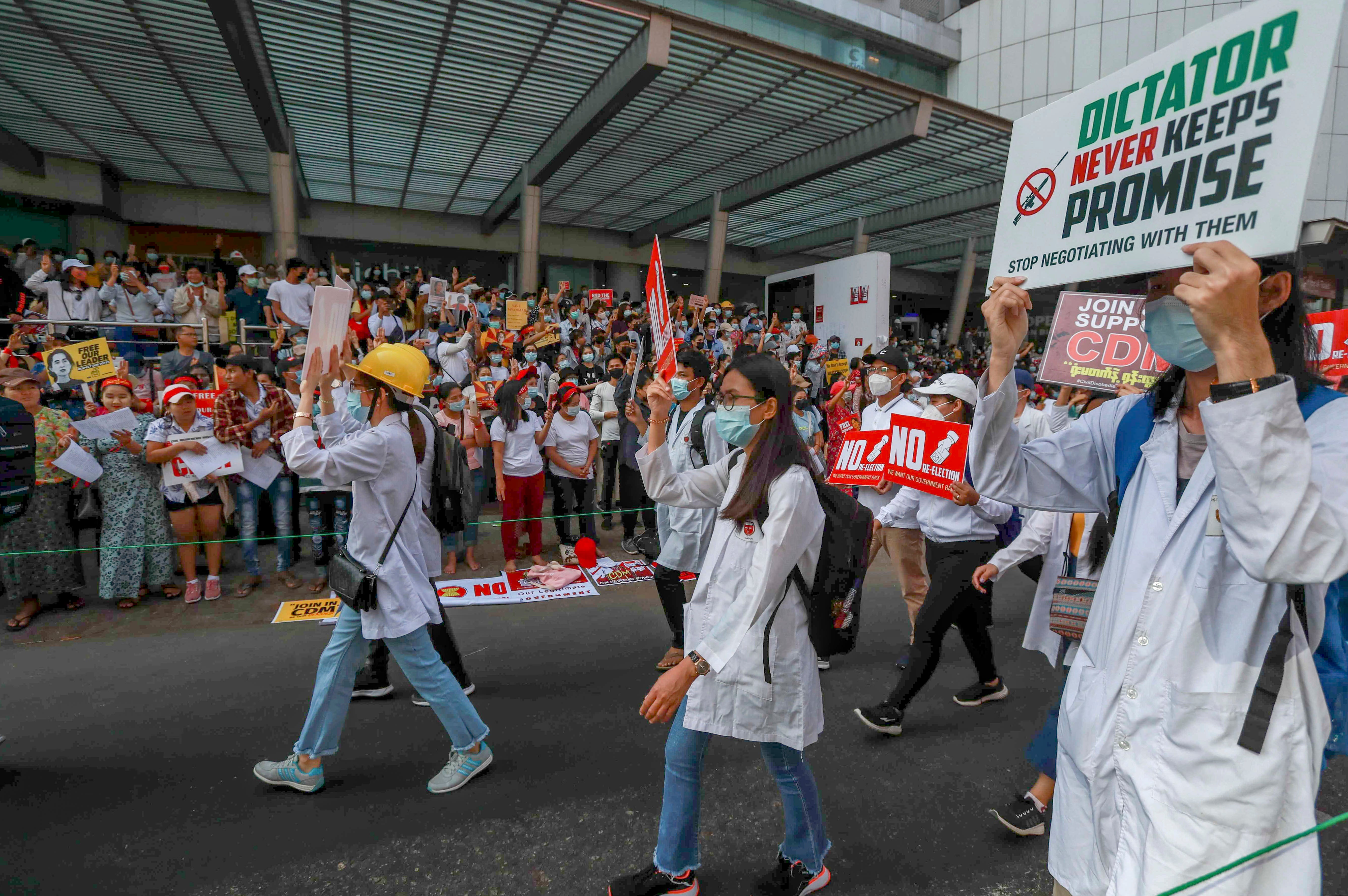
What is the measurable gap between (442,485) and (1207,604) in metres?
3.78

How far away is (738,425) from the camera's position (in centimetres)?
275

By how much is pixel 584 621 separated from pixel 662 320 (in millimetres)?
3339

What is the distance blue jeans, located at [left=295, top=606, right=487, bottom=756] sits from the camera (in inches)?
133

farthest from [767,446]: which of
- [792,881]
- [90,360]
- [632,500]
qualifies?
[90,360]

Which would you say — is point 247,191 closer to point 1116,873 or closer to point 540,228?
point 540,228

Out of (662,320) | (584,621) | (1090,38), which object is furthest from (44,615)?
(1090,38)

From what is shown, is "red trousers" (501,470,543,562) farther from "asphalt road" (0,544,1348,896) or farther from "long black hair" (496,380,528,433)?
"asphalt road" (0,544,1348,896)

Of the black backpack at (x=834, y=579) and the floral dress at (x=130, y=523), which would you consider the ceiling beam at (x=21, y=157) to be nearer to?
the floral dress at (x=130, y=523)

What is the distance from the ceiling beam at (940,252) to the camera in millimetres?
27828

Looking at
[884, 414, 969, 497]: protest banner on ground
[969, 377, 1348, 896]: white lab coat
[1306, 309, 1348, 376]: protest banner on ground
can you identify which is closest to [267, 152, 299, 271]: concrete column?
[884, 414, 969, 497]: protest banner on ground

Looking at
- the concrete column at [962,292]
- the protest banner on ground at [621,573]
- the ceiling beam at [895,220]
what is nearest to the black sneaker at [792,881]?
the protest banner on ground at [621,573]

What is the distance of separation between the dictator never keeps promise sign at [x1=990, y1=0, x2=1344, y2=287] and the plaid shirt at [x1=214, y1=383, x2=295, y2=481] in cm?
616

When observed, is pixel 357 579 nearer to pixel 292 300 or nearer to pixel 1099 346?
pixel 1099 346

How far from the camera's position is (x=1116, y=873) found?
1.58 m
